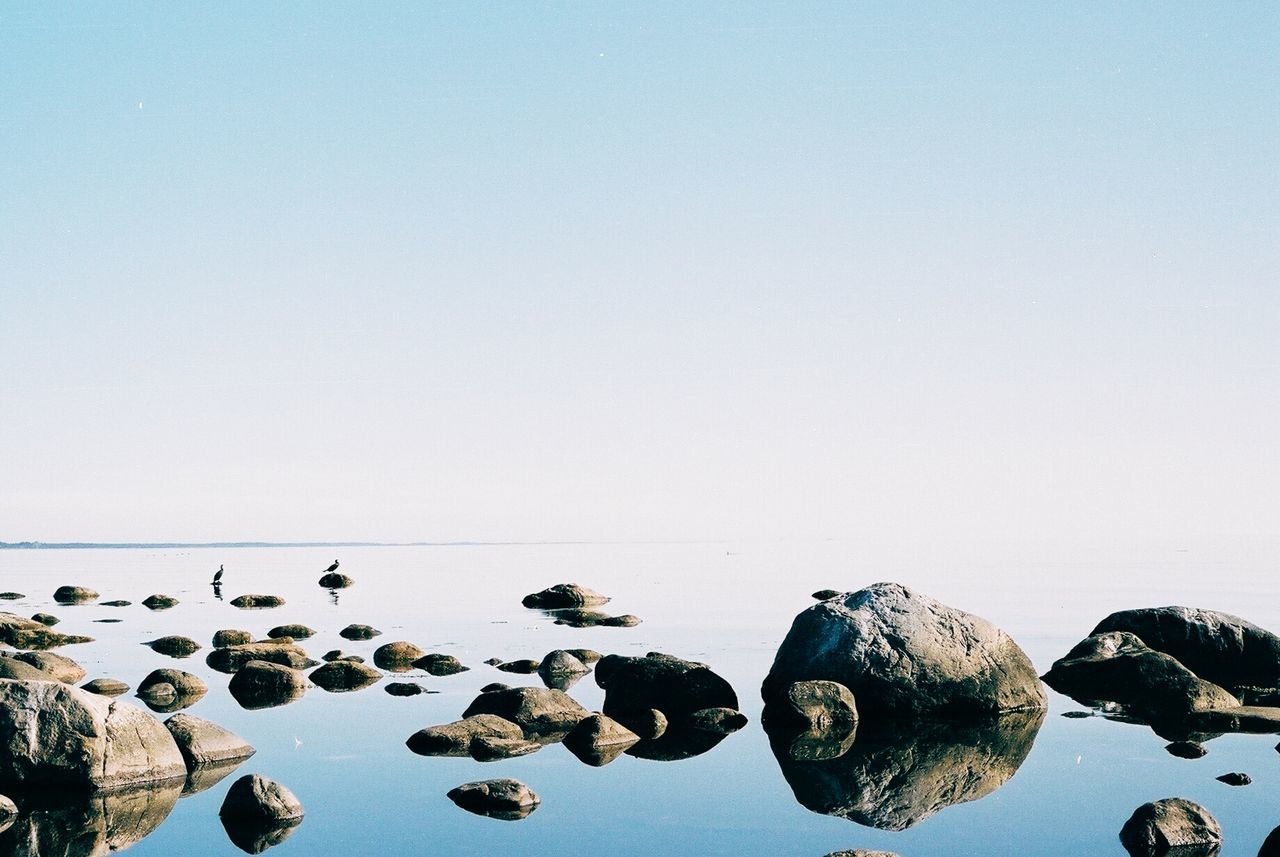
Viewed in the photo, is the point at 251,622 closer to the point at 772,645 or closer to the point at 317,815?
the point at 772,645

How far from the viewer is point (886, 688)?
730 inches

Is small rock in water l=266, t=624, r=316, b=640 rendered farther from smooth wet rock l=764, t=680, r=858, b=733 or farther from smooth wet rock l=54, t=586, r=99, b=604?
smooth wet rock l=54, t=586, r=99, b=604

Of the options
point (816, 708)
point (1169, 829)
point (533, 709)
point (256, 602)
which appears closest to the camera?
point (1169, 829)

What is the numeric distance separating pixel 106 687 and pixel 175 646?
6553 millimetres

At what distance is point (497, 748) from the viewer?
15273 millimetres

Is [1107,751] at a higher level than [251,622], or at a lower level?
higher

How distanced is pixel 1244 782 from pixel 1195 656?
10807mm

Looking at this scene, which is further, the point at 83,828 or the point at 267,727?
the point at 267,727

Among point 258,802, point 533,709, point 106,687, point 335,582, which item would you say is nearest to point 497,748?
point 533,709

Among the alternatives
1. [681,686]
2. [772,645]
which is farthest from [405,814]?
[772,645]

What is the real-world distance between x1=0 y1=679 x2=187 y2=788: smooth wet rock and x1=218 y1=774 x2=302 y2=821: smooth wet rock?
1.81m

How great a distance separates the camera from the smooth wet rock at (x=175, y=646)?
26.0 metres

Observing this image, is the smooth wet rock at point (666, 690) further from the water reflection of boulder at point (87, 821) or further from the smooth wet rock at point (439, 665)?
the water reflection of boulder at point (87, 821)

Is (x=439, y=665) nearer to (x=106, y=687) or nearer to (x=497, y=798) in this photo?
(x=106, y=687)
